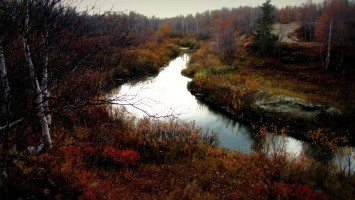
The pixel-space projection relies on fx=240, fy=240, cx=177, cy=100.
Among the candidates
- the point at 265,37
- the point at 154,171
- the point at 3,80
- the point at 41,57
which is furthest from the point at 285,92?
the point at 3,80

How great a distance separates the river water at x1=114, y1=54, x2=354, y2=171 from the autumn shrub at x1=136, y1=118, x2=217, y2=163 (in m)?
0.96

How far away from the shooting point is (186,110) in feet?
63.1

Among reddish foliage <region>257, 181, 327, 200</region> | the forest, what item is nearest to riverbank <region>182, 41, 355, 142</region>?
the forest

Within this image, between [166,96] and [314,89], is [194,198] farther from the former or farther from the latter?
[314,89]

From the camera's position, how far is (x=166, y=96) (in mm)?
22438

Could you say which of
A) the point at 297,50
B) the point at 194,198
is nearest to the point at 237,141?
the point at 194,198

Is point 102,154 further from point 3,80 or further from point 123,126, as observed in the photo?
point 3,80

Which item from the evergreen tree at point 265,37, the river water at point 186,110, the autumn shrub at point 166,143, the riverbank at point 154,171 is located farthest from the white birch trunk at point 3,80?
the evergreen tree at point 265,37

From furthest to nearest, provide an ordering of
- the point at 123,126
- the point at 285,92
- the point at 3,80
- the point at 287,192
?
the point at 285,92 → the point at 123,126 → the point at 287,192 → the point at 3,80

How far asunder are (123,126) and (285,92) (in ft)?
47.1

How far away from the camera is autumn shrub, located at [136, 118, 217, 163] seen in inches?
381

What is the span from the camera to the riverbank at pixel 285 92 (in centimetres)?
1648

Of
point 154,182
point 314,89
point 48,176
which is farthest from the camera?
point 314,89

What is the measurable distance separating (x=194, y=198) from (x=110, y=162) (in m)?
3.17
